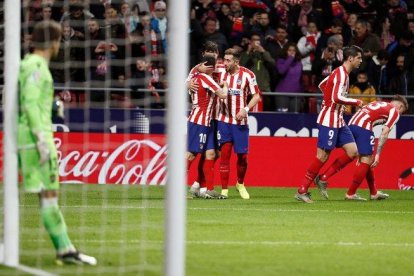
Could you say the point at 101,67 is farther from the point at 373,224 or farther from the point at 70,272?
the point at 70,272

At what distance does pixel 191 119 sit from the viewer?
55.6ft

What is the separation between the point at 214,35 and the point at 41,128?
1247cm

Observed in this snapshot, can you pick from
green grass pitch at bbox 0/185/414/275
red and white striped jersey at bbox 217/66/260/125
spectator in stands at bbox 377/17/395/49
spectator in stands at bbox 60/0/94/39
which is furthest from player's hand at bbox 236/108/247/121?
spectator in stands at bbox 377/17/395/49

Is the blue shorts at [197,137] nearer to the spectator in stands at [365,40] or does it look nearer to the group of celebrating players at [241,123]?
the group of celebrating players at [241,123]

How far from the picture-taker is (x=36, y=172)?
357 inches

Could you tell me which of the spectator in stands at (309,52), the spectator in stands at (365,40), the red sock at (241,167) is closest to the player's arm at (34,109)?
the red sock at (241,167)

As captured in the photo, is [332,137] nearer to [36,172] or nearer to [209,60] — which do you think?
[209,60]

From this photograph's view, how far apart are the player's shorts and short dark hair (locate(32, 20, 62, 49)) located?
2.53 ft

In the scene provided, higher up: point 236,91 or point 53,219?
point 236,91

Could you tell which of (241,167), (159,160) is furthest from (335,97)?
(159,160)

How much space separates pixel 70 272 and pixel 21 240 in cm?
215

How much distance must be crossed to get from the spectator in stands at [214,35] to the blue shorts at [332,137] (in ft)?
16.5

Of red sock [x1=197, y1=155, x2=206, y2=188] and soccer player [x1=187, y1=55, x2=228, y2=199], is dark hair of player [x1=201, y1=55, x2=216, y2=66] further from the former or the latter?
red sock [x1=197, y1=155, x2=206, y2=188]

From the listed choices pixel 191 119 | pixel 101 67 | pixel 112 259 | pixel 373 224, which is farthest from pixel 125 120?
pixel 112 259
